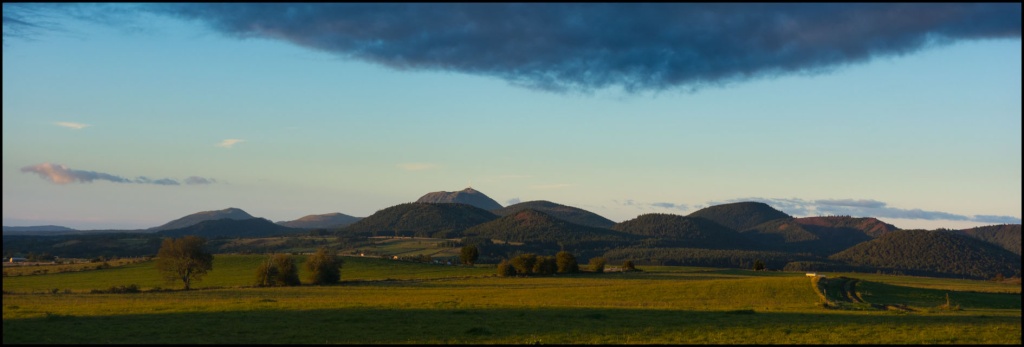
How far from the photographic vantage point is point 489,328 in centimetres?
4316

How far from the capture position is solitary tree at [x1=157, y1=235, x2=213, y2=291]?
4493 inches

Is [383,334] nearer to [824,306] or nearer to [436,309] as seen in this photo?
[436,309]

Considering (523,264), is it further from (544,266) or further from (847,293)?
(847,293)

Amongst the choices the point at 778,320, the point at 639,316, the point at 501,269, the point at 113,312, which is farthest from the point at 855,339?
the point at 501,269

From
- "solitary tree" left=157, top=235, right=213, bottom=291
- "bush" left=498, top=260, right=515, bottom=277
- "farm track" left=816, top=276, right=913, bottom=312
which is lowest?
"farm track" left=816, top=276, right=913, bottom=312

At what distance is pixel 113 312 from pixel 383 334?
70.4 ft

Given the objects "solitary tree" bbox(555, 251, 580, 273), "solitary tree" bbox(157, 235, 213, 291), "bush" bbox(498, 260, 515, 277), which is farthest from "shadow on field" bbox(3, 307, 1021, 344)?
"solitary tree" bbox(555, 251, 580, 273)

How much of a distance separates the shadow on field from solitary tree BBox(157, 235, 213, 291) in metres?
67.8

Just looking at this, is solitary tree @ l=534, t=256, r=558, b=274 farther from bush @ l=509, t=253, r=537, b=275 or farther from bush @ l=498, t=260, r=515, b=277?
bush @ l=498, t=260, r=515, b=277

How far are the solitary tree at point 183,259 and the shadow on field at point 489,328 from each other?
67765 millimetres

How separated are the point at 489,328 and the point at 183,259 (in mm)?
Answer: 85329

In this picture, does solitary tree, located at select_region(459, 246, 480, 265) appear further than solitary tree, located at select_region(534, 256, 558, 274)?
Yes

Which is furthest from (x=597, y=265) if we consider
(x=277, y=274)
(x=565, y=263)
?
(x=277, y=274)

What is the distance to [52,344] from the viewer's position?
35.6 m
